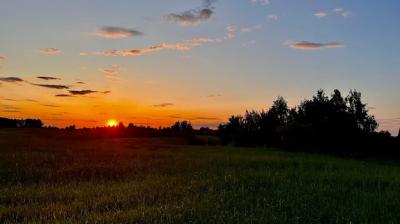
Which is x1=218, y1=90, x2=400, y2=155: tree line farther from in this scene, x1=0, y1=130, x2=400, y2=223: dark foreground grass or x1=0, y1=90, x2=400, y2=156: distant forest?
x1=0, y1=130, x2=400, y2=223: dark foreground grass

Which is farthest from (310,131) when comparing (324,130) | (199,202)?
(199,202)

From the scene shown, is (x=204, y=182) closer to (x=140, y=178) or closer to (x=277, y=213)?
(x=140, y=178)

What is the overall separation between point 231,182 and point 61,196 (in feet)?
23.3

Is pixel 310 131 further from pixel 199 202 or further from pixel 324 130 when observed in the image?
→ pixel 199 202

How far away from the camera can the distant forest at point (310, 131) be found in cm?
7731

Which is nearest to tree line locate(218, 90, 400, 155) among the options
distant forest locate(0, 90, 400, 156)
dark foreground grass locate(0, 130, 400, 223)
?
distant forest locate(0, 90, 400, 156)

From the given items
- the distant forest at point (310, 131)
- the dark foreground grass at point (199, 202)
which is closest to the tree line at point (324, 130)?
the distant forest at point (310, 131)

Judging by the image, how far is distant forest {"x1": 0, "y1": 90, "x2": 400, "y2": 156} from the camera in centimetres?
7731

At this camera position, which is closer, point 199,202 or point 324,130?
point 199,202

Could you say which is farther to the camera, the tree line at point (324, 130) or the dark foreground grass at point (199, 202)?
the tree line at point (324, 130)

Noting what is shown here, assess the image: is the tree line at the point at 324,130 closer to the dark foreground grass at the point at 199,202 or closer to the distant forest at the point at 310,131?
the distant forest at the point at 310,131

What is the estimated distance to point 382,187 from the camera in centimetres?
2159

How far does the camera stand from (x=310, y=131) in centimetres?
7725

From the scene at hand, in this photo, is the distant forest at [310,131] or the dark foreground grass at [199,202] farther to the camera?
the distant forest at [310,131]
